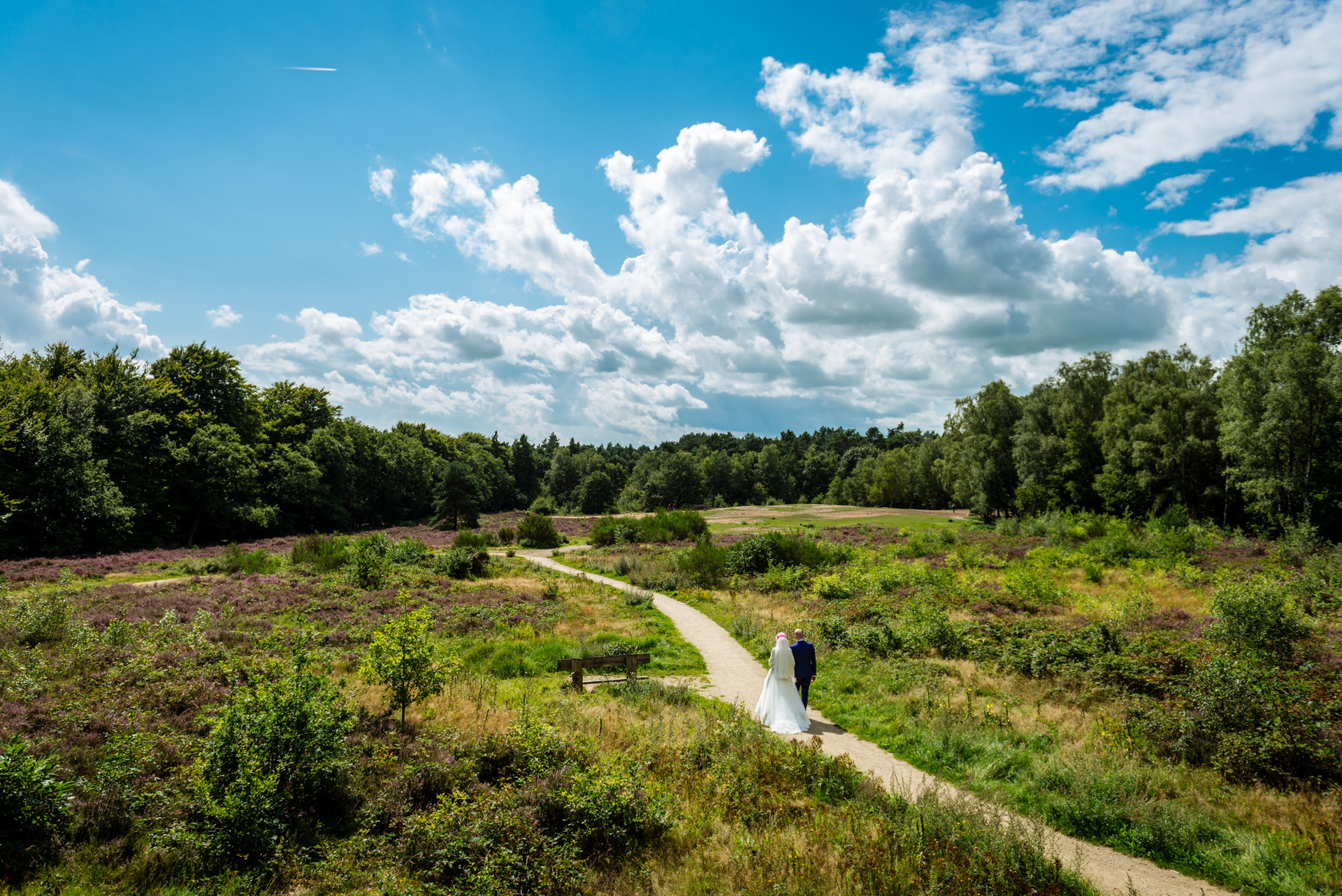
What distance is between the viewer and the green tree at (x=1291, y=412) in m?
32.4

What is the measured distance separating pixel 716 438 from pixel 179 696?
178 m

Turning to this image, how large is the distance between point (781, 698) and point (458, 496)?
179 feet

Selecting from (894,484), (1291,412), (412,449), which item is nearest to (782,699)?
(1291,412)

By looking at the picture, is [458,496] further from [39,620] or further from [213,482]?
[39,620]

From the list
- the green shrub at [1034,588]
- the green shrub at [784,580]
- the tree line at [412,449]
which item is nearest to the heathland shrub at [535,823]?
the green shrub at [784,580]

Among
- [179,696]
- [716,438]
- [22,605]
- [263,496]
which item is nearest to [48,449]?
[263,496]

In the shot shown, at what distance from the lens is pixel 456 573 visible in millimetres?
30656

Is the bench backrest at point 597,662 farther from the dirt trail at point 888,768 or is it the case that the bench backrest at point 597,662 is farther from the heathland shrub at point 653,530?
the heathland shrub at point 653,530

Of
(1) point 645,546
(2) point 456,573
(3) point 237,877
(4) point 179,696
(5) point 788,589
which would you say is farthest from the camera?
(1) point 645,546

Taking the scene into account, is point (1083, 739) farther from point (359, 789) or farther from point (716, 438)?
point (716, 438)

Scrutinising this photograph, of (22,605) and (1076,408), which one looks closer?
(22,605)

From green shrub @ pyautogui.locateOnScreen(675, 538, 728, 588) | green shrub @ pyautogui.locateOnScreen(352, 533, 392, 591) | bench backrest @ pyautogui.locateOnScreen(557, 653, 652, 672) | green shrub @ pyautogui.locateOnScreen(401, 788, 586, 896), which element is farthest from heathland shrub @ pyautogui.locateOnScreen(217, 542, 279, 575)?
green shrub @ pyautogui.locateOnScreen(401, 788, 586, 896)

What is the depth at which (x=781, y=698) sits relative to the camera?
39.1ft

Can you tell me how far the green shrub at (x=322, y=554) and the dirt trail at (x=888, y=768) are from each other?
63.9 feet
